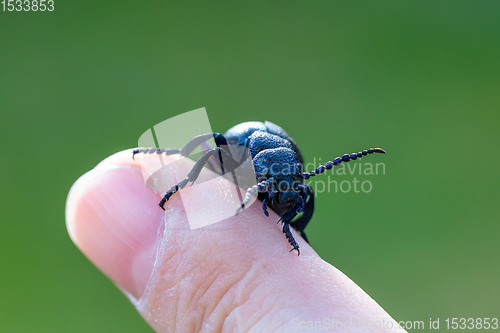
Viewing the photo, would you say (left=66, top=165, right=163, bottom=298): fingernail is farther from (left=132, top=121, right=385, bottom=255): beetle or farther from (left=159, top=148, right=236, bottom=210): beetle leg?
(left=132, top=121, right=385, bottom=255): beetle

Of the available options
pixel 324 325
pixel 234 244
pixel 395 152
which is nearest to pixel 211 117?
pixel 395 152

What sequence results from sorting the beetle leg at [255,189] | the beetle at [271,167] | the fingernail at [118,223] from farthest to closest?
1. the beetle at [271,167]
2. the fingernail at [118,223]
3. the beetle leg at [255,189]

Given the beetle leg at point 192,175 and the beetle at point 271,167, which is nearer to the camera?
the beetle leg at point 192,175

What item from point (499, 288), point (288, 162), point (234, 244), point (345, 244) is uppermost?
point (288, 162)

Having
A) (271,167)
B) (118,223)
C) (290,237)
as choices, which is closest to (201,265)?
(290,237)

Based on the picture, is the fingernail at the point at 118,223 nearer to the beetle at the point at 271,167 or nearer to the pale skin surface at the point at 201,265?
the pale skin surface at the point at 201,265

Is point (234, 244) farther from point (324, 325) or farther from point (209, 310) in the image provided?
point (324, 325)

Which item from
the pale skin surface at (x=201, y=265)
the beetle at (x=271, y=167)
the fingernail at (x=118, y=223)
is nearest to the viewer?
the pale skin surface at (x=201, y=265)

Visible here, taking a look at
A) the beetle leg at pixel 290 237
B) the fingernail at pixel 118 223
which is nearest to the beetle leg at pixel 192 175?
the fingernail at pixel 118 223
